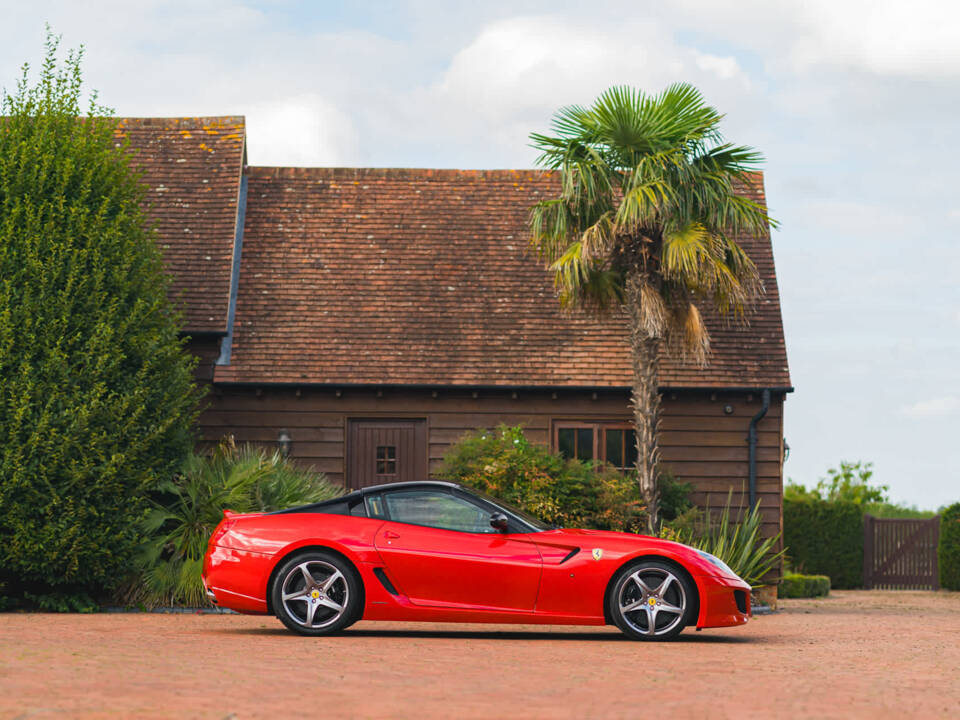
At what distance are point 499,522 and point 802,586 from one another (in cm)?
1438

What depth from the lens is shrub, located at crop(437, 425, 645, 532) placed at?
1559cm

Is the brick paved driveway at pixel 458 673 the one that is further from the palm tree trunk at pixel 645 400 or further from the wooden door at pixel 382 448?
the wooden door at pixel 382 448

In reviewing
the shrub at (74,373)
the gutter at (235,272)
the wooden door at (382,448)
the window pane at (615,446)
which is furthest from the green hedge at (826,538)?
the shrub at (74,373)

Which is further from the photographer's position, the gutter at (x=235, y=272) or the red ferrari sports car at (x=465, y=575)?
the gutter at (x=235, y=272)

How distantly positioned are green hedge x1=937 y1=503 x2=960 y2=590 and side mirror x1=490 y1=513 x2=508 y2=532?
62.8 feet

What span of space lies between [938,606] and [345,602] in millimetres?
13833

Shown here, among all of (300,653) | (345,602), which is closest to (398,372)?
(345,602)

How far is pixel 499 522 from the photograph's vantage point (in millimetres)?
9711

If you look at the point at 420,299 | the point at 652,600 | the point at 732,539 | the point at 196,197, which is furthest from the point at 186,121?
the point at 652,600

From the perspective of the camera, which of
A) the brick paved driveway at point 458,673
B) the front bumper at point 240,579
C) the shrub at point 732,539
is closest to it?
the brick paved driveway at point 458,673

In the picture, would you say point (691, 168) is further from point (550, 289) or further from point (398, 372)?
point (398, 372)

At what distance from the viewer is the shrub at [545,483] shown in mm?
15586

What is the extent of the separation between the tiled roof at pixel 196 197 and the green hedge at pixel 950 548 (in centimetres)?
1668

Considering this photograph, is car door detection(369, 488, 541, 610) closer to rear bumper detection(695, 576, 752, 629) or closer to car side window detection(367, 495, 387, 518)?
car side window detection(367, 495, 387, 518)
